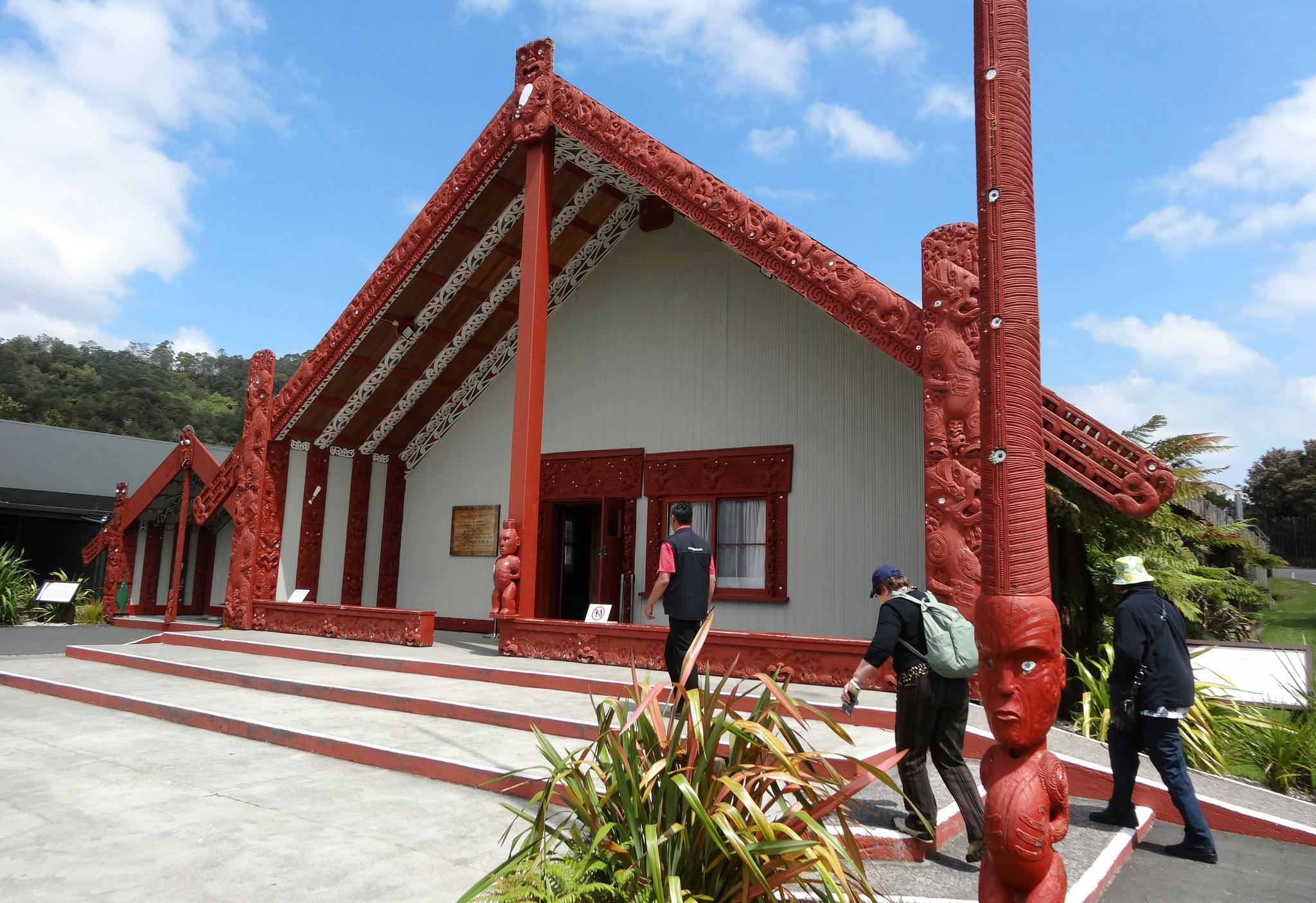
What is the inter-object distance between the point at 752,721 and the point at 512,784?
6.95 ft

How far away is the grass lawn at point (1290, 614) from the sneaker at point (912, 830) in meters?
10.4

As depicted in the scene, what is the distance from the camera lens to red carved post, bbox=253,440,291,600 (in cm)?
1207

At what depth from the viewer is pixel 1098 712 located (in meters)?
6.57

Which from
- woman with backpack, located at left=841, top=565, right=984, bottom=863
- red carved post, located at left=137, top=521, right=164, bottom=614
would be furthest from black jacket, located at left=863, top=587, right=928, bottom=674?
red carved post, located at left=137, top=521, right=164, bottom=614

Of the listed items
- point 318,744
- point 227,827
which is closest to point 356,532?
point 318,744

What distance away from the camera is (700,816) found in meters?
2.58

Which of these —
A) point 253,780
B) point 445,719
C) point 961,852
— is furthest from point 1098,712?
point 253,780

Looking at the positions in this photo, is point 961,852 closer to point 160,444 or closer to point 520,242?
point 520,242

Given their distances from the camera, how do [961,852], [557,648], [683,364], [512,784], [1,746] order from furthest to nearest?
[683,364], [557,648], [1,746], [512,784], [961,852]

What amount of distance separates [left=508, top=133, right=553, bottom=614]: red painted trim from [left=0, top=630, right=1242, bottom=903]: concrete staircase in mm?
1406

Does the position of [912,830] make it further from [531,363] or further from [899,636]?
[531,363]

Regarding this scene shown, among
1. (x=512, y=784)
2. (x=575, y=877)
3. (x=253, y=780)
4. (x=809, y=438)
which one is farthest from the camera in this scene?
(x=809, y=438)

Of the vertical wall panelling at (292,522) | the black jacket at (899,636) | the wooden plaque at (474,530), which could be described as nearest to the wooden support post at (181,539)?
the vertical wall panelling at (292,522)

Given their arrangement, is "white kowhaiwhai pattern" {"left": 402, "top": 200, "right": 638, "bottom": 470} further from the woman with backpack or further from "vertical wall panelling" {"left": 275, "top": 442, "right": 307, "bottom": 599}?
the woman with backpack
